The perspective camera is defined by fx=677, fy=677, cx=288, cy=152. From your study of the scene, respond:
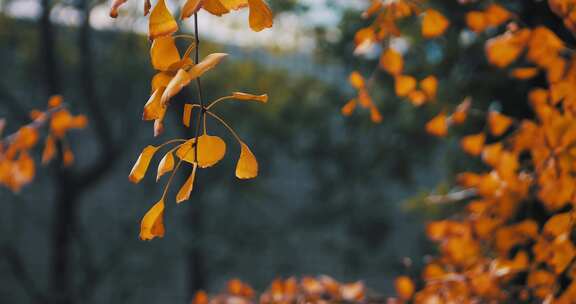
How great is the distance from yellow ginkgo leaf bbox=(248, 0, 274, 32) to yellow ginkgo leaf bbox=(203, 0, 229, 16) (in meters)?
0.01

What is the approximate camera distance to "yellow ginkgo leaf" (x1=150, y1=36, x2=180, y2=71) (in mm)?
334

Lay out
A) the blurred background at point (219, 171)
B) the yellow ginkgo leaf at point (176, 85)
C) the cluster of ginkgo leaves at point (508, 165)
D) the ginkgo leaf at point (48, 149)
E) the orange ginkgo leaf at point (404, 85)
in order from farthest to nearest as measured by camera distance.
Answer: the blurred background at point (219, 171) → the ginkgo leaf at point (48, 149) → the orange ginkgo leaf at point (404, 85) → the cluster of ginkgo leaves at point (508, 165) → the yellow ginkgo leaf at point (176, 85)

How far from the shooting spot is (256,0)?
32cm

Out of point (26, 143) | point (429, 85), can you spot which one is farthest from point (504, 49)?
point (26, 143)

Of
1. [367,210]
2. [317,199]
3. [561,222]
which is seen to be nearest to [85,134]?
[317,199]

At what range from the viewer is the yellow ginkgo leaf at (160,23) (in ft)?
1.03

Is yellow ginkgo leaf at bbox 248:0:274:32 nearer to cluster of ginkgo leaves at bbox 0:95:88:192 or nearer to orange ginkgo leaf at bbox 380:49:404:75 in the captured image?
orange ginkgo leaf at bbox 380:49:404:75

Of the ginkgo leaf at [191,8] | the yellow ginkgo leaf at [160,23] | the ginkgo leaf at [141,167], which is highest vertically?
the ginkgo leaf at [191,8]

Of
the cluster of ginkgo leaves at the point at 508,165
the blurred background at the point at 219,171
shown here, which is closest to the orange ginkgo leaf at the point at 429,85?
the cluster of ginkgo leaves at the point at 508,165

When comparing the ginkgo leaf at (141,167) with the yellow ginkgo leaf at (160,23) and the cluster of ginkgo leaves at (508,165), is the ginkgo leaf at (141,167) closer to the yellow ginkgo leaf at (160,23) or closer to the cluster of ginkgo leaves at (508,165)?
the yellow ginkgo leaf at (160,23)

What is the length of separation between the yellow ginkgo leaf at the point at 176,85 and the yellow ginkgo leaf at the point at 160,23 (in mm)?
29

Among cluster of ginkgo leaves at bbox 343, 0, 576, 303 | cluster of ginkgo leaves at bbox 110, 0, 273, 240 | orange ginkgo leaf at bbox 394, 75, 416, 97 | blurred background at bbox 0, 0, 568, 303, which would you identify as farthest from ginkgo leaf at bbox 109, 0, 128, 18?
blurred background at bbox 0, 0, 568, 303

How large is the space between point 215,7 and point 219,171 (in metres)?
4.56

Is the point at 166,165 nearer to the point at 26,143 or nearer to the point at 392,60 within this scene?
the point at 392,60
